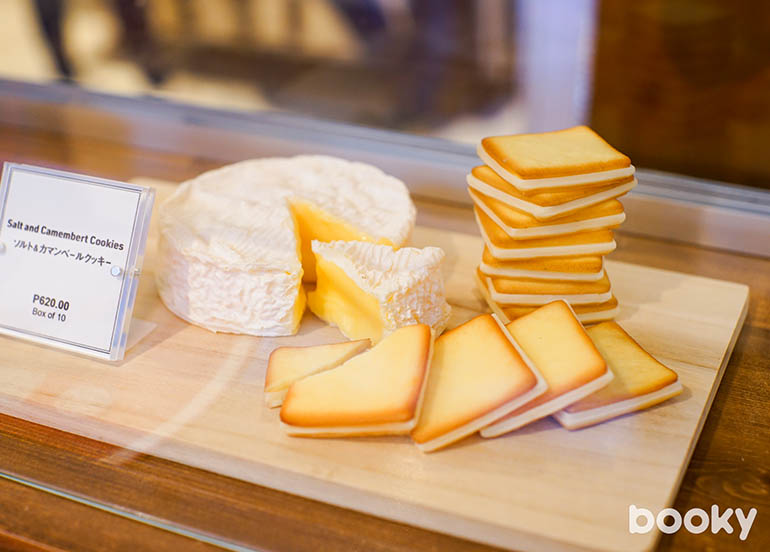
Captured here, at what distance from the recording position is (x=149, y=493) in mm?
930

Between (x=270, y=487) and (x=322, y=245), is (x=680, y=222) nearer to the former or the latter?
(x=322, y=245)

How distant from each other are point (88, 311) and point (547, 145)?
0.70 m

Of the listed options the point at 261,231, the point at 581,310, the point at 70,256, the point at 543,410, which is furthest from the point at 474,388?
the point at 70,256

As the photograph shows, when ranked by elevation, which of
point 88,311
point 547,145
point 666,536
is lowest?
point 666,536

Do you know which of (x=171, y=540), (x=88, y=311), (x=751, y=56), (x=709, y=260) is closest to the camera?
(x=171, y=540)

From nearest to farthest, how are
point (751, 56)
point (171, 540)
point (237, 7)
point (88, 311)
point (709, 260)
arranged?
point (171, 540)
point (88, 311)
point (709, 260)
point (751, 56)
point (237, 7)

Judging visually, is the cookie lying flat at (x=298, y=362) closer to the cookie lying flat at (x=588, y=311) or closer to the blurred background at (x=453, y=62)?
the cookie lying flat at (x=588, y=311)

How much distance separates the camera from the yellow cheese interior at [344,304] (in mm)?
1120

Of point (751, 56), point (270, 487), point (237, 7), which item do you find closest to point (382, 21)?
point (237, 7)

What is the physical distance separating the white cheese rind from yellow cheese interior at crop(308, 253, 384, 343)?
1cm

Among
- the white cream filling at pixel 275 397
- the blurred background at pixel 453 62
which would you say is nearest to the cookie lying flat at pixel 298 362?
the white cream filling at pixel 275 397

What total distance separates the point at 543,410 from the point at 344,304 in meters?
0.35

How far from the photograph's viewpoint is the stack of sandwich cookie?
1.08 m

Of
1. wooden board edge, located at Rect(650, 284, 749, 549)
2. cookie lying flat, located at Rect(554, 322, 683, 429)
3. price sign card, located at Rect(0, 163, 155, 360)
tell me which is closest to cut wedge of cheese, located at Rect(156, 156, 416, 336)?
price sign card, located at Rect(0, 163, 155, 360)
